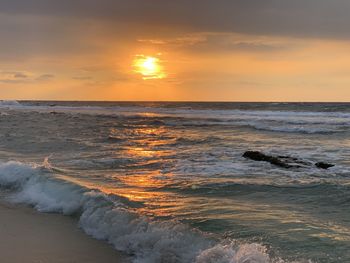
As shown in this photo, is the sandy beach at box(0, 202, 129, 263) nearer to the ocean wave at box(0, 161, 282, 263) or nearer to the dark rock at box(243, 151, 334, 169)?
the ocean wave at box(0, 161, 282, 263)

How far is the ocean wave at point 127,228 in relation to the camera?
581cm

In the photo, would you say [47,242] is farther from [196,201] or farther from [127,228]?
[196,201]

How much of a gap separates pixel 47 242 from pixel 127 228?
1278 millimetres

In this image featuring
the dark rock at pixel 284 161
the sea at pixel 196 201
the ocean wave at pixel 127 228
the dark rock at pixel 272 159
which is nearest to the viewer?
the ocean wave at pixel 127 228

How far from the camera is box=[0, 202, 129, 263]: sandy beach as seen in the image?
627 cm

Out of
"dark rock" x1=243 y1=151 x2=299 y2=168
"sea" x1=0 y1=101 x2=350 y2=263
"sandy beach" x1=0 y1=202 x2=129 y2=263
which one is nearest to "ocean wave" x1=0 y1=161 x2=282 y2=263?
"sea" x1=0 y1=101 x2=350 y2=263

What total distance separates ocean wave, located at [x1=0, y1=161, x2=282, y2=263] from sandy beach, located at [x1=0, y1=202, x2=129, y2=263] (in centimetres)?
25

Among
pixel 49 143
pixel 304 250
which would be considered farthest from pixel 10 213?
pixel 49 143

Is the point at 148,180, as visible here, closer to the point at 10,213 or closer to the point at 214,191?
Answer: the point at 214,191

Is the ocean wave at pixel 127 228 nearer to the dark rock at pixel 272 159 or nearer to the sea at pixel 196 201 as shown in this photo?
the sea at pixel 196 201

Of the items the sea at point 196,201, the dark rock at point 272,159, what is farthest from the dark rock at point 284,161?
the sea at point 196,201

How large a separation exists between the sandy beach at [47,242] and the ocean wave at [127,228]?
0.82 feet

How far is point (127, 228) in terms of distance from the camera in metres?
7.27

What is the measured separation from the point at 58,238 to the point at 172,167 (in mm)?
6984
